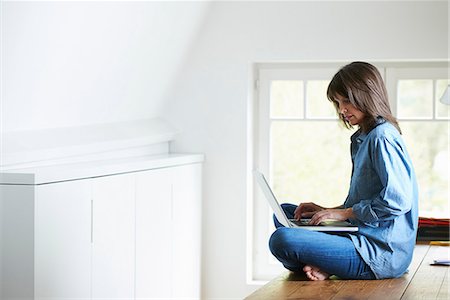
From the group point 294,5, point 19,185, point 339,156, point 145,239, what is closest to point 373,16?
point 294,5

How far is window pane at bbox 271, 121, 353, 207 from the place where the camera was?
5215mm

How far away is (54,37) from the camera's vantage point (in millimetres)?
3613

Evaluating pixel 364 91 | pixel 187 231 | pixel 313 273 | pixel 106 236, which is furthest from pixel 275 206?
pixel 187 231

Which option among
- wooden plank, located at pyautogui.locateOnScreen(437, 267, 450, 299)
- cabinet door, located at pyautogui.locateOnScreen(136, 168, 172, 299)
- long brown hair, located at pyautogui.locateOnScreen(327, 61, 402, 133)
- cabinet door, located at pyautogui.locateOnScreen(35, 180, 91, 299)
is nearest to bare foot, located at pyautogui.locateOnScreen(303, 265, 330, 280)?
wooden plank, located at pyautogui.locateOnScreen(437, 267, 450, 299)

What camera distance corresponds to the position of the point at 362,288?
116 inches

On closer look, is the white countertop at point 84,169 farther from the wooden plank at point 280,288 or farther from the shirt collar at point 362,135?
the shirt collar at point 362,135

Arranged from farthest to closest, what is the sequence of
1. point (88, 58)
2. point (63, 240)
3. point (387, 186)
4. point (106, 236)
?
point (88, 58)
point (106, 236)
point (63, 240)
point (387, 186)

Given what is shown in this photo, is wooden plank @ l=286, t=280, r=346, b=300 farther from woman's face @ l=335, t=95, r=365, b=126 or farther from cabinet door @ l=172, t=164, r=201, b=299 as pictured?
cabinet door @ l=172, t=164, r=201, b=299

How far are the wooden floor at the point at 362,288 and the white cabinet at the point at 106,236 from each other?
2.89 feet

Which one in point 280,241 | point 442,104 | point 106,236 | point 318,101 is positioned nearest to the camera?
point 280,241

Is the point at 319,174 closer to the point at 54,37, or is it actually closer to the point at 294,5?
the point at 294,5

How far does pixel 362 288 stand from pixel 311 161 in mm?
2354

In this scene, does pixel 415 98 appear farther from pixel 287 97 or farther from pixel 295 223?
pixel 295 223

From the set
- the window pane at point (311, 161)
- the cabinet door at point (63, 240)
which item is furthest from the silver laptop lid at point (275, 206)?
the window pane at point (311, 161)
